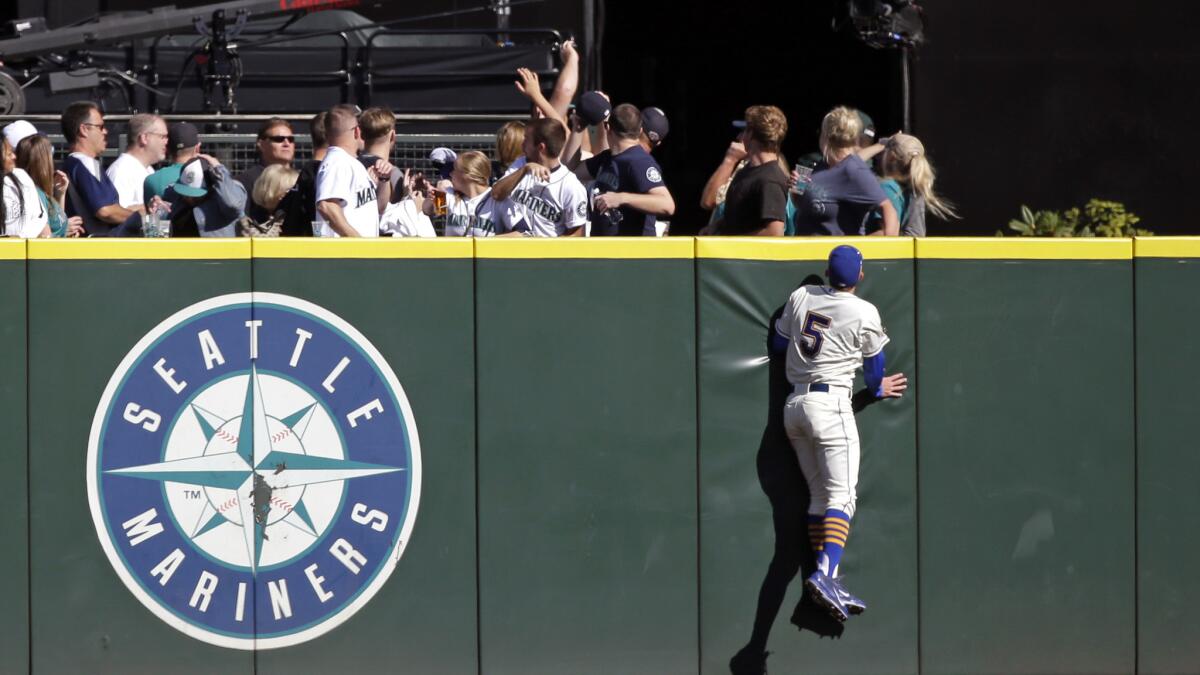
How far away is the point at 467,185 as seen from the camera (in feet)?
28.2

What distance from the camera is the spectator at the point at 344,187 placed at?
7414 millimetres

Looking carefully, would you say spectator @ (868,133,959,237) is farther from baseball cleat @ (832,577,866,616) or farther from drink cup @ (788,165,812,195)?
baseball cleat @ (832,577,866,616)

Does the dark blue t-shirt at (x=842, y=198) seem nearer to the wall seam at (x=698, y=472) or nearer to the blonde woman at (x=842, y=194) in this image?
the blonde woman at (x=842, y=194)

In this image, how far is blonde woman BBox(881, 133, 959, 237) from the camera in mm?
7934

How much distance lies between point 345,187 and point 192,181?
97cm

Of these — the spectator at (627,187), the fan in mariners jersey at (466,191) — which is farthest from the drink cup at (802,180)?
the fan in mariners jersey at (466,191)

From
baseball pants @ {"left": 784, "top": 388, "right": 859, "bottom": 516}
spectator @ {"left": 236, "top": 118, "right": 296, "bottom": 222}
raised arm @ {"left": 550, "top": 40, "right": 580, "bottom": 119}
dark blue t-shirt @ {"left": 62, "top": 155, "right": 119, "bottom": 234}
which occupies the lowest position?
baseball pants @ {"left": 784, "top": 388, "right": 859, "bottom": 516}

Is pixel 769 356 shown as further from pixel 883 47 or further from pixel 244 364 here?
pixel 883 47

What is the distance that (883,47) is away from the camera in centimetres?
1123

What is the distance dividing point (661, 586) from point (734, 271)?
1339 mm

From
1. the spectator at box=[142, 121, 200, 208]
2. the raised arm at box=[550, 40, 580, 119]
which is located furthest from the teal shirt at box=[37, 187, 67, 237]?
the raised arm at box=[550, 40, 580, 119]

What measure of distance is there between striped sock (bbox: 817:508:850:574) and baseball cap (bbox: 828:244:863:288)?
36.7 inches

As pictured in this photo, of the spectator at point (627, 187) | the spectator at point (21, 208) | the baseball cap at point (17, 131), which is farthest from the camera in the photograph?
the baseball cap at point (17, 131)

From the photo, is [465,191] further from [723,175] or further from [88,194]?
[88,194]
